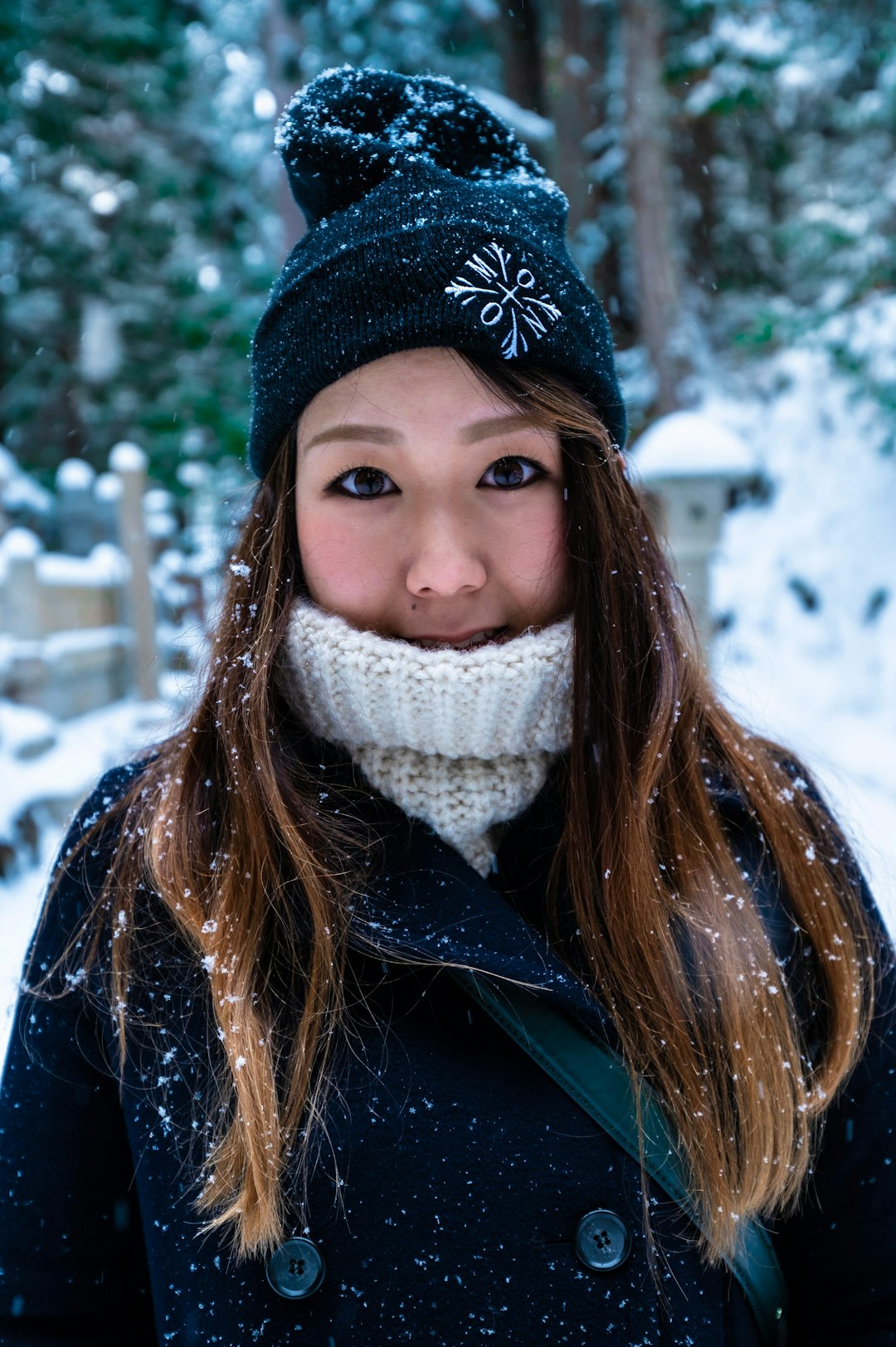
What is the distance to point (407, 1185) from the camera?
1.17m

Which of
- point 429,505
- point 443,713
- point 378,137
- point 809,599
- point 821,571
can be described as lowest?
point 809,599

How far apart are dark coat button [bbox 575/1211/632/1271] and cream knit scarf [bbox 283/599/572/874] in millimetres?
455

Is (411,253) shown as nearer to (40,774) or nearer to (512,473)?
(512,473)

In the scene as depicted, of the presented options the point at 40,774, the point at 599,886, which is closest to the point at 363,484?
the point at 599,886

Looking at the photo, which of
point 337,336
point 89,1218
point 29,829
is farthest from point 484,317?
point 29,829

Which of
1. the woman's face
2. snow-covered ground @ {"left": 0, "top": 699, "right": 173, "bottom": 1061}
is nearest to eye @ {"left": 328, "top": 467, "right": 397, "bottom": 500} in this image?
the woman's face

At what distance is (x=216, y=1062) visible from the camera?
1241 mm

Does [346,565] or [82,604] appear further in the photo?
[82,604]

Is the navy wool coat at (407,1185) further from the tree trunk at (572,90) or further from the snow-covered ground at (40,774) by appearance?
the tree trunk at (572,90)

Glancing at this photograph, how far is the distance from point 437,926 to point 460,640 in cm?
37

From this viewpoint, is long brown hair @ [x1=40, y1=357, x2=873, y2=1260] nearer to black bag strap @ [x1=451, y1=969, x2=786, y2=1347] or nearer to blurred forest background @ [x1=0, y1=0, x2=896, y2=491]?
black bag strap @ [x1=451, y1=969, x2=786, y2=1347]

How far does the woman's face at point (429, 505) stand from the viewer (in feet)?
4.19

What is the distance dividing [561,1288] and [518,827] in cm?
56

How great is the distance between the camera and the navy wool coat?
1144 mm
